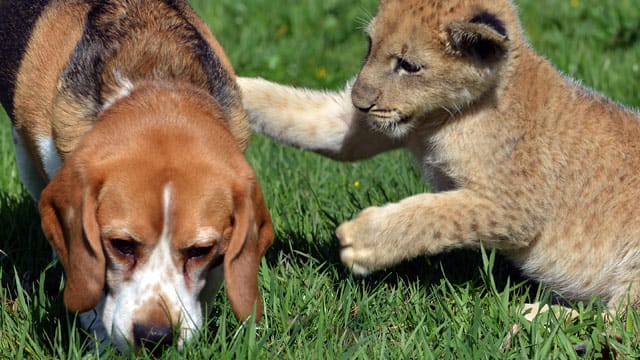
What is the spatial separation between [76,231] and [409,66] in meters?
1.93

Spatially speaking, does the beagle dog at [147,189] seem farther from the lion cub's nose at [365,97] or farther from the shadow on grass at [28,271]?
the lion cub's nose at [365,97]

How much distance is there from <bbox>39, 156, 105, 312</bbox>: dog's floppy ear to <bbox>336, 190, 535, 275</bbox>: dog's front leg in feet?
4.98

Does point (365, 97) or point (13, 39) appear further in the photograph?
point (13, 39)

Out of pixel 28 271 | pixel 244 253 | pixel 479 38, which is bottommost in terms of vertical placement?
pixel 28 271

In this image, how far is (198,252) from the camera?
13.9 feet

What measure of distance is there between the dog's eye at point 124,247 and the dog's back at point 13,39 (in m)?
1.50

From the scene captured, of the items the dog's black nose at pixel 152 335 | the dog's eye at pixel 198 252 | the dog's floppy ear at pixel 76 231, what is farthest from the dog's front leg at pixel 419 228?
the dog's floppy ear at pixel 76 231

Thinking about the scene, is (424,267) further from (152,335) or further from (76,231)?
(76,231)

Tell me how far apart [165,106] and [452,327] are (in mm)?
1645

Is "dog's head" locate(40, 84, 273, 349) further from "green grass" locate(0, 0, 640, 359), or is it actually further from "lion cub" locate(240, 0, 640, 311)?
"lion cub" locate(240, 0, 640, 311)

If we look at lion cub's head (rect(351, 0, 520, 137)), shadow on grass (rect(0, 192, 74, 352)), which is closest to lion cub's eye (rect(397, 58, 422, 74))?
lion cub's head (rect(351, 0, 520, 137))

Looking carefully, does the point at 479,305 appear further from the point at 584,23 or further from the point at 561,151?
the point at 584,23

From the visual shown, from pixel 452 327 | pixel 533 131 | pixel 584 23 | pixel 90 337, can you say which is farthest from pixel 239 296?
pixel 584 23

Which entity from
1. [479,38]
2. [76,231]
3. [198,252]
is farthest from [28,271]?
[479,38]
